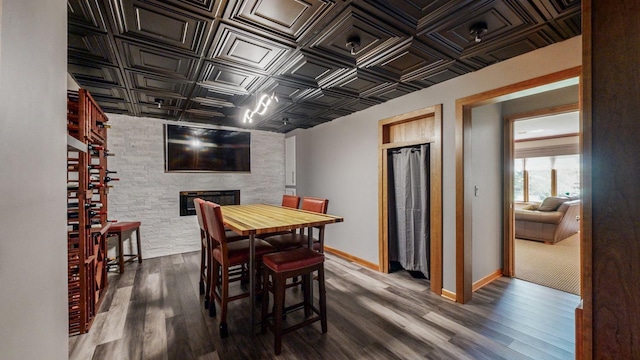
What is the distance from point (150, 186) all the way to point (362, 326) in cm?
383

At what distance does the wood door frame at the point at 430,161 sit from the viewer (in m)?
2.74

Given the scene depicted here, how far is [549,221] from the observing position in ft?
15.5

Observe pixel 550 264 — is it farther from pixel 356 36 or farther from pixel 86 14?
pixel 86 14

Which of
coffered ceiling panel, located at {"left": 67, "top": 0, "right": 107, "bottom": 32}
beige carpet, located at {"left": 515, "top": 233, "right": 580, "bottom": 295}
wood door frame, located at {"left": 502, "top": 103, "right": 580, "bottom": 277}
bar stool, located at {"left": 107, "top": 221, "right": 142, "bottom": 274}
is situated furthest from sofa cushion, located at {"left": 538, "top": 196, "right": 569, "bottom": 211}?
bar stool, located at {"left": 107, "top": 221, "right": 142, "bottom": 274}

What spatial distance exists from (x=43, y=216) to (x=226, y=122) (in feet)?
12.3

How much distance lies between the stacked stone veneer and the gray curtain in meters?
3.09

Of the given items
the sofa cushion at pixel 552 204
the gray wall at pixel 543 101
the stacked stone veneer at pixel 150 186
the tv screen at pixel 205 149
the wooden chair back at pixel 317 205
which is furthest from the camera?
the sofa cushion at pixel 552 204

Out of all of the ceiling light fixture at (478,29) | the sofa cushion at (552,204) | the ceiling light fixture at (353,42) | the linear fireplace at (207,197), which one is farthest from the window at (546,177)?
the linear fireplace at (207,197)

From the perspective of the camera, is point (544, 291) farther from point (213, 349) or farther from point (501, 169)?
point (213, 349)

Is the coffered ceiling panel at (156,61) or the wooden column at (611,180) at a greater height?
the coffered ceiling panel at (156,61)

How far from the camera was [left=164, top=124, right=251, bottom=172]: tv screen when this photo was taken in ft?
13.8

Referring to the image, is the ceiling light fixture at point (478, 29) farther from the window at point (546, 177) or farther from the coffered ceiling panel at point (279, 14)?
the window at point (546, 177)

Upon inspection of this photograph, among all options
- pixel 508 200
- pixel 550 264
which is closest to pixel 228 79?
pixel 508 200

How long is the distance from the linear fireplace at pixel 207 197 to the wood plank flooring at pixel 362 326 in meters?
1.50
